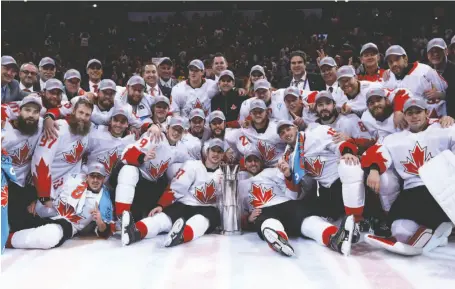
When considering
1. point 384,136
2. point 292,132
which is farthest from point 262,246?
point 384,136

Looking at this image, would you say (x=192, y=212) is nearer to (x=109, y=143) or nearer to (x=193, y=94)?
(x=109, y=143)

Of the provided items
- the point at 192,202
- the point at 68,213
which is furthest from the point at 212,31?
the point at 68,213

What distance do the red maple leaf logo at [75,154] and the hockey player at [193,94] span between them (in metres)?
1.26

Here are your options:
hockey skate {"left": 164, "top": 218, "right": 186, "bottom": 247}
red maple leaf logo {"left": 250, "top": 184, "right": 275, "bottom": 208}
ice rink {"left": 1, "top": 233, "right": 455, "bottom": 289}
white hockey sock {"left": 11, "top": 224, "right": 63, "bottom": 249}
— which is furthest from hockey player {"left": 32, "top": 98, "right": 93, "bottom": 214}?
red maple leaf logo {"left": 250, "top": 184, "right": 275, "bottom": 208}

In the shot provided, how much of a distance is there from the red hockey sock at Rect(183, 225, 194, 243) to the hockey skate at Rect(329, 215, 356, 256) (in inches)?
44.1

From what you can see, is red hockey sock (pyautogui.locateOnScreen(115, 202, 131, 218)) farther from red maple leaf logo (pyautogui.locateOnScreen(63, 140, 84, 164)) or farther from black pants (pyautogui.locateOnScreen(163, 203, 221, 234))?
red maple leaf logo (pyautogui.locateOnScreen(63, 140, 84, 164))

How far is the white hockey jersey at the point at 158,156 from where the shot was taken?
412cm

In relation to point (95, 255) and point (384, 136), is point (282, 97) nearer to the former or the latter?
point (384, 136)

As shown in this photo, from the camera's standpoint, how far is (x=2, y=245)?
321 cm

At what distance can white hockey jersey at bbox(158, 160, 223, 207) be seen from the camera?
4.12m

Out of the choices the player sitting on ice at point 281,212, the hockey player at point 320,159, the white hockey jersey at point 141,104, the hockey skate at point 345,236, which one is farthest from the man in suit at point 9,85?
the hockey skate at point 345,236

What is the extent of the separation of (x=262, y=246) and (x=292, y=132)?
1017mm

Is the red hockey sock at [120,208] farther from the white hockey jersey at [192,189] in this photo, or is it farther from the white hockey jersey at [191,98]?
the white hockey jersey at [191,98]

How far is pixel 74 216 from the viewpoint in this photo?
3816mm
